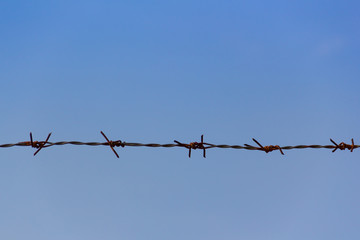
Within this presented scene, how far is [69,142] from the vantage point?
5.22 metres

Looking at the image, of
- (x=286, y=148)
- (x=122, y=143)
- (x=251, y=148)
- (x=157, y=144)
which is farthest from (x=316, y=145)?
(x=122, y=143)

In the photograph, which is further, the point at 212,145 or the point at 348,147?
the point at 348,147

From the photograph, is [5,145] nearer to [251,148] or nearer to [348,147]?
[251,148]

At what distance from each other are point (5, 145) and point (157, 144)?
5.55 feet

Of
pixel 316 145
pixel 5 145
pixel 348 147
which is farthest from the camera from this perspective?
pixel 348 147

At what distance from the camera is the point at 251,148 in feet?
18.5

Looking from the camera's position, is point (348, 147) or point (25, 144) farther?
point (348, 147)

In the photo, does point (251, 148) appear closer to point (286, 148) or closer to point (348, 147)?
point (286, 148)

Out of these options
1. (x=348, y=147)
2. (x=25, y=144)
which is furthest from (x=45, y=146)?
(x=348, y=147)

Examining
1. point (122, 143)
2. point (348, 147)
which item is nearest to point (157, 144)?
point (122, 143)

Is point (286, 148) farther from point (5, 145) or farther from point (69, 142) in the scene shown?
point (5, 145)

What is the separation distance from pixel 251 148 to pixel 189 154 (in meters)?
0.77

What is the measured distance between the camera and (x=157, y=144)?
5344 millimetres

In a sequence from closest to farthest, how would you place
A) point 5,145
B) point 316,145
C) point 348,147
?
1. point 5,145
2. point 316,145
3. point 348,147
